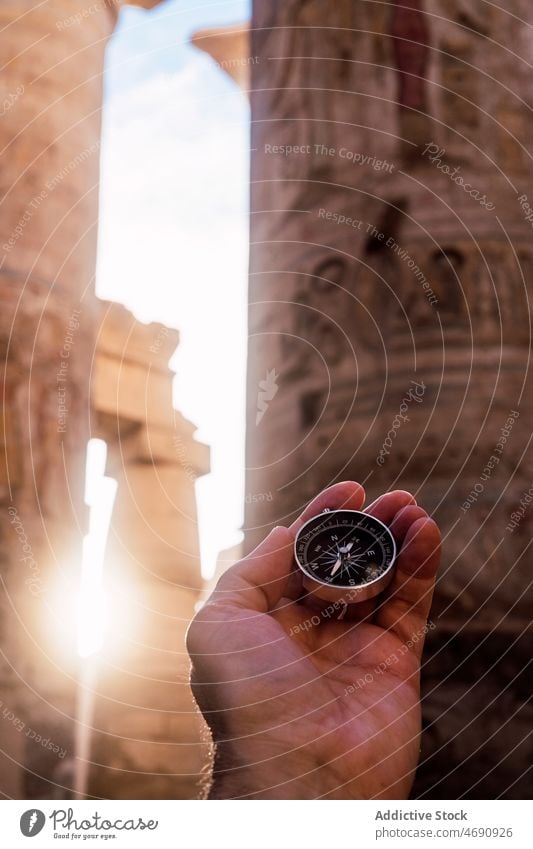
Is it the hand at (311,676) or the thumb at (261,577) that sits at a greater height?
the thumb at (261,577)

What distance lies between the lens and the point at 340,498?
300cm

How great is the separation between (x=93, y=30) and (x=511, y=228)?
3498mm

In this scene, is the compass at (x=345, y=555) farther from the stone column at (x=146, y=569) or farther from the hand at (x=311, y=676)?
the stone column at (x=146, y=569)

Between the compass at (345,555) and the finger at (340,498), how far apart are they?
4 centimetres

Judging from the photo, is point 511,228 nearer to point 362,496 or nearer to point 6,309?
point 362,496

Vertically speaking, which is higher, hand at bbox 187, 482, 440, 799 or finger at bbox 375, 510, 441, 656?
finger at bbox 375, 510, 441, 656

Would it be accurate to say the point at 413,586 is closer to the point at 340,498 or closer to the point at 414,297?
the point at 340,498

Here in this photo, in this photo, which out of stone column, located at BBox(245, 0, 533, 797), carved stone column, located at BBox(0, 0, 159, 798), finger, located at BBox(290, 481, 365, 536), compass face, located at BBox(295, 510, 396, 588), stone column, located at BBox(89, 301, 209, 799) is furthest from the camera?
stone column, located at BBox(89, 301, 209, 799)

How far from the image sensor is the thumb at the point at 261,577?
2871 millimetres

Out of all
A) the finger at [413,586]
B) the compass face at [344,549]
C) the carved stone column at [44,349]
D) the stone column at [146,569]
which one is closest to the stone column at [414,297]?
the finger at [413,586]

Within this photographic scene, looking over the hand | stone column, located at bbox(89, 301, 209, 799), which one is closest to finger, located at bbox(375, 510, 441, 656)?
the hand

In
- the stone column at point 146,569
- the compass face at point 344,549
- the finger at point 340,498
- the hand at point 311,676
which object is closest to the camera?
the hand at point 311,676

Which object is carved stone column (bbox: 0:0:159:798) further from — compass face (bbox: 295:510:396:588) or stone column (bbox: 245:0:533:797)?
compass face (bbox: 295:510:396:588)

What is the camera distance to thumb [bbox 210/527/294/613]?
2871 mm
